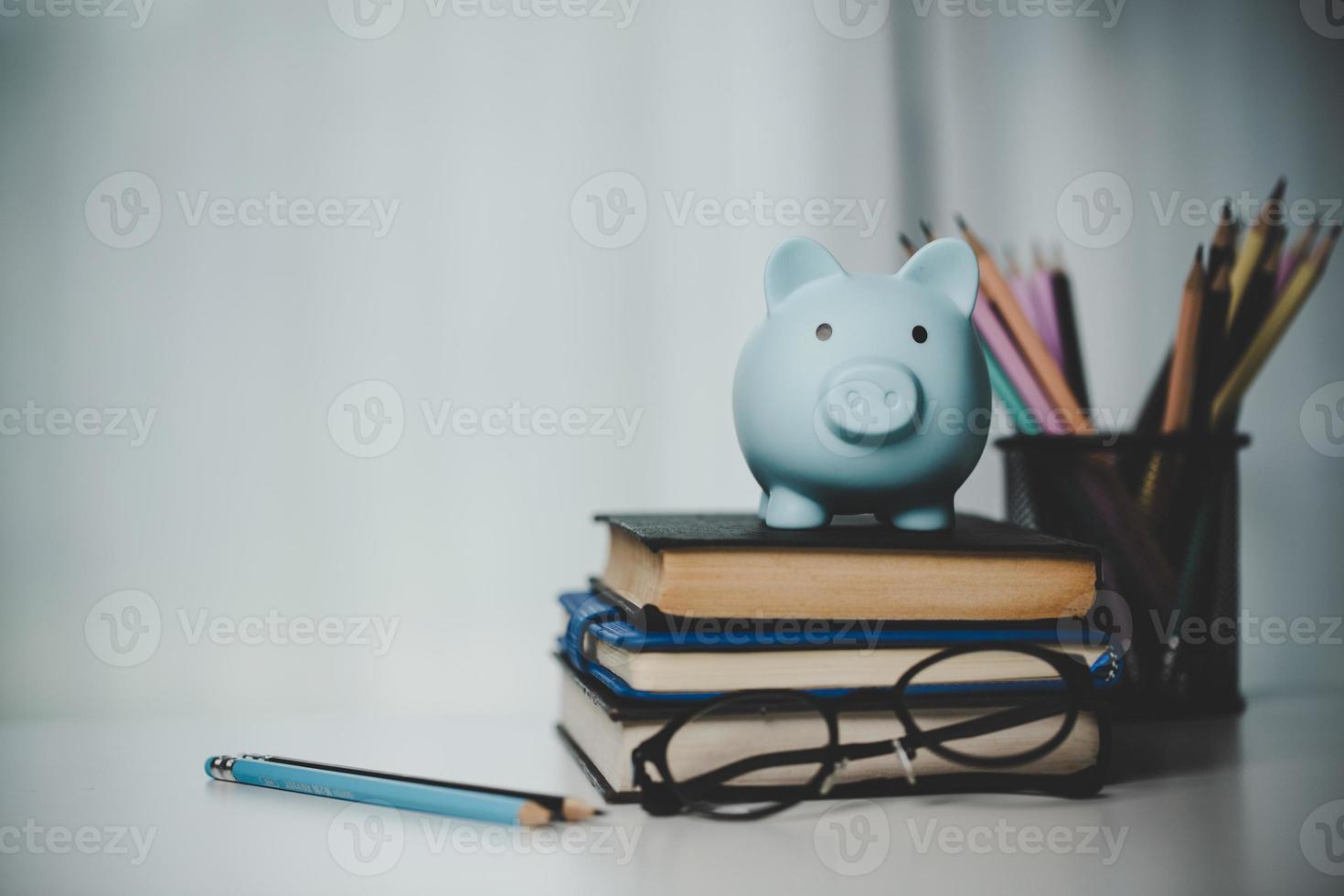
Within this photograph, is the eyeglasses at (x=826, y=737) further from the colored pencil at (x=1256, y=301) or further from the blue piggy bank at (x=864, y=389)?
the colored pencil at (x=1256, y=301)

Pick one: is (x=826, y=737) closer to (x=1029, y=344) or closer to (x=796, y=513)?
(x=796, y=513)

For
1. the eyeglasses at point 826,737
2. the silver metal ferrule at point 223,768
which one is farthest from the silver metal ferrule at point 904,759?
the silver metal ferrule at point 223,768

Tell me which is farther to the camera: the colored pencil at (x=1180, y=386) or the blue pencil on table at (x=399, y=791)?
the colored pencil at (x=1180, y=386)

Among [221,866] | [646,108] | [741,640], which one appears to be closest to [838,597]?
[741,640]

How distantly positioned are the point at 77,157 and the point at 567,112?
0.40 metres

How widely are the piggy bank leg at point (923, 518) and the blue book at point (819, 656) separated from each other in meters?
0.08

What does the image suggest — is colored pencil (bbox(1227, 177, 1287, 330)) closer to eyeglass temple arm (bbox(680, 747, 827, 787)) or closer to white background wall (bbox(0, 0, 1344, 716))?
white background wall (bbox(0, 0, 1344, 716))

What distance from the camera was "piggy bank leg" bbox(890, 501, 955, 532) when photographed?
2.30 feet

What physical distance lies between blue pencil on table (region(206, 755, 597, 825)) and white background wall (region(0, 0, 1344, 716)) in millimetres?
270

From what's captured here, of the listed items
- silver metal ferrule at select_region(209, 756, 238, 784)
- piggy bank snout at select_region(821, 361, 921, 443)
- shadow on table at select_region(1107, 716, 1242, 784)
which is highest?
piggy bank snout at select_region(821, 361, 921, 443)

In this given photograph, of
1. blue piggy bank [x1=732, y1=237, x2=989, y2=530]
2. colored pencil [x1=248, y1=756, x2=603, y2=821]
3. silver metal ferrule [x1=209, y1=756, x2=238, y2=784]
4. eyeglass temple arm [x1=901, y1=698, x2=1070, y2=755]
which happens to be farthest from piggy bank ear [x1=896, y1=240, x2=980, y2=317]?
silver metal ferrule [x1=209, y1=756, x2=238, y2=784]

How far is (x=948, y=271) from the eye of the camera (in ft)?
2.33

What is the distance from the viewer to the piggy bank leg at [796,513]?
694mm

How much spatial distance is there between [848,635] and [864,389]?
14 cm
